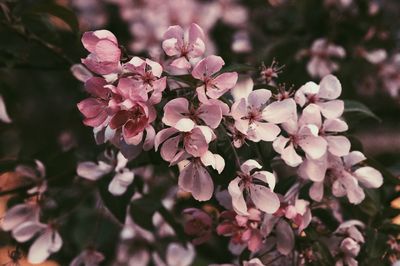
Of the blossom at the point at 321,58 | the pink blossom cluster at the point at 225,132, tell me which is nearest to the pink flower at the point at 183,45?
the pink blossom cluster at the point at 225,132

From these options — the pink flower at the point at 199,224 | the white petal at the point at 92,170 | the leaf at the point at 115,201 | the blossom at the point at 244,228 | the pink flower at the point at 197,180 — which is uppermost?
the pink flower at the point at 197,180

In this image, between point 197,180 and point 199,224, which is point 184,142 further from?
point 199,224

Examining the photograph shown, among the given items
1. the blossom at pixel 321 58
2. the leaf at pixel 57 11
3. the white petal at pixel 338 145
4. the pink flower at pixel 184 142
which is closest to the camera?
the pink flower at pixel 184 142

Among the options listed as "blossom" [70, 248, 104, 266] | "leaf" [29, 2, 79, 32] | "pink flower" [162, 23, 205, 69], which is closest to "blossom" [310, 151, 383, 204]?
"pink flower" [162, 23, 205, 69]

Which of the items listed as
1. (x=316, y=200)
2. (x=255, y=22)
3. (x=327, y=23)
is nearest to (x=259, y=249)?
(x=316, y=200)

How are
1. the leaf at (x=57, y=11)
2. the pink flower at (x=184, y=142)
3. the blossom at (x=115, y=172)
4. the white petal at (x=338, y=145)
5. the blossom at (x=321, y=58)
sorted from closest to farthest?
the pink flower at (x=184, y=142) → the white petal at (x=338, y=145) → the blossom at (x=115, y=172) → the leaf at (x=57, y=11) → the blossom at (x=321, y=58)

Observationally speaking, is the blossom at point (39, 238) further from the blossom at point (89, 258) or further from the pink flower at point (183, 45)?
the pink flower at point (183, 45)

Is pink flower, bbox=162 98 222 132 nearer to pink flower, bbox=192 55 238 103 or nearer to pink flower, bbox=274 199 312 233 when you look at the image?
pink flower, bbox=192 55 238 103

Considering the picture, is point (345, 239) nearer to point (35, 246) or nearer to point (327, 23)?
point (35, 246)
